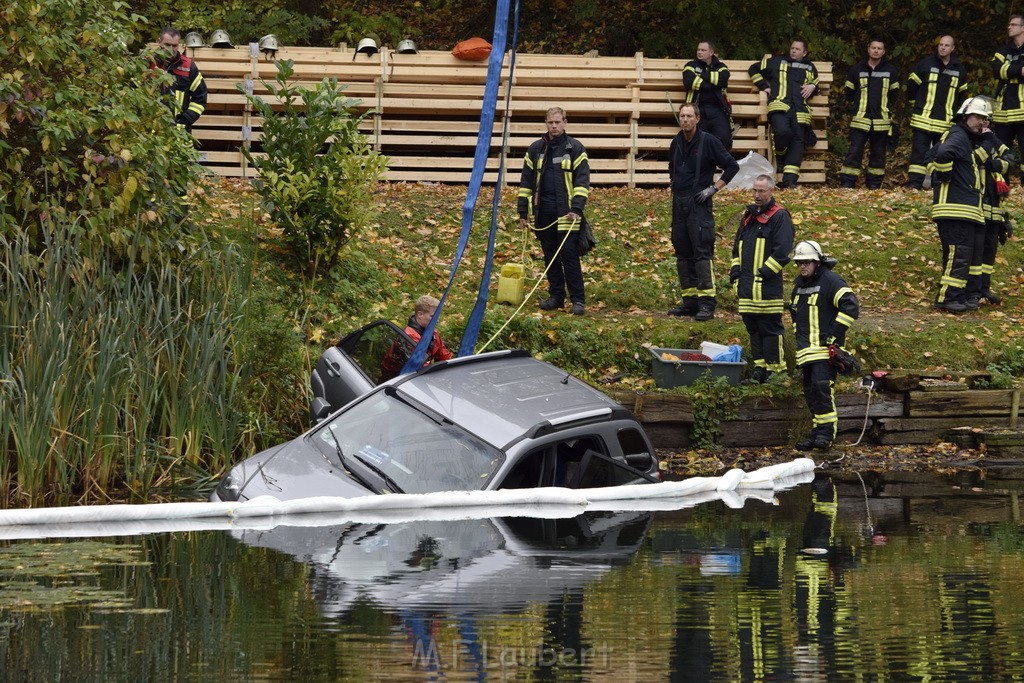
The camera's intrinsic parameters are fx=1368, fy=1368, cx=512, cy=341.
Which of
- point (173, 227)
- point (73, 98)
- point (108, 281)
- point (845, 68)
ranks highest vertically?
point (845, 68)

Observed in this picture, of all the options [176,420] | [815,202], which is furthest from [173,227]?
[815,202]

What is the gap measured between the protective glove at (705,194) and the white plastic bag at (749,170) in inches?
208

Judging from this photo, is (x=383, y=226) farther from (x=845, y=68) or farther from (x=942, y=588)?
(x=845, y=68)

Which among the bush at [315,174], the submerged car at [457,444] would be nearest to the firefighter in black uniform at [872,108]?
the bush at [315,174]

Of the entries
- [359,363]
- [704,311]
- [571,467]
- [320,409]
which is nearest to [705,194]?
[704,311]

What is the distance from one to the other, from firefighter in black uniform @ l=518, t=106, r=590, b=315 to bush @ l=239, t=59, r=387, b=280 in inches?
62.4

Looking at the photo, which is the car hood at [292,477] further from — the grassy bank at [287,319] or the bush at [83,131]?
the bush at [83,131]

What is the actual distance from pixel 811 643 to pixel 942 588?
149 cm

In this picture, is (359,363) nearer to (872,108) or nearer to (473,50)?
(473,50)

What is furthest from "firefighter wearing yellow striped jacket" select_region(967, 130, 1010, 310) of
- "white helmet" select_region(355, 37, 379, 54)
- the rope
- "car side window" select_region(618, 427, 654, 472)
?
"white helmet" select_region(355, 37, 379, 54)


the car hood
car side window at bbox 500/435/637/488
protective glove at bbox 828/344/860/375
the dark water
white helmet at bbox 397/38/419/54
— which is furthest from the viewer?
white helmet at bbox 397/38/419/54

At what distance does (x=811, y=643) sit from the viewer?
614cm

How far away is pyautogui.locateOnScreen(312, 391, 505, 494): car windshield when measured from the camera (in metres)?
8.50

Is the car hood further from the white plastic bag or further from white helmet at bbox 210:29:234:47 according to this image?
white helmet at bbox 210:29:234:47
